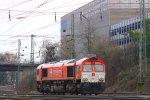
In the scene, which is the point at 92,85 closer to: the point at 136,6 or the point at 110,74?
the point at 110,74

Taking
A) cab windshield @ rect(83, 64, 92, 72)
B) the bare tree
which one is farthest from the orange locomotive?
the bare tree

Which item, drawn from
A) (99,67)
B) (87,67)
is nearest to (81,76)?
(87,67)

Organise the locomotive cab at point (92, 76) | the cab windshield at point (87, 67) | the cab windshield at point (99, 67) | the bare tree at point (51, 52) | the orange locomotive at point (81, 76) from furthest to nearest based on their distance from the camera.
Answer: the bare tree at point (51, 52) → the cab windshield at point (99, 67) → the cab windshield at point (87, 67) → the orange locomotive at point (81, 76) → the locomotive cab at point (92, 76)

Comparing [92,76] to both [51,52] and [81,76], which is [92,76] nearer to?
[81,76]

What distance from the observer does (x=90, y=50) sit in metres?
68.2

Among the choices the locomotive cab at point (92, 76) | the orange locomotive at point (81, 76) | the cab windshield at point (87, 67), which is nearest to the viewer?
the locomotive cab at point (92, 76)

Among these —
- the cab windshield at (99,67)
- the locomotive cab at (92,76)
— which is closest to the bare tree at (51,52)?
the cab windshield at (99,67)

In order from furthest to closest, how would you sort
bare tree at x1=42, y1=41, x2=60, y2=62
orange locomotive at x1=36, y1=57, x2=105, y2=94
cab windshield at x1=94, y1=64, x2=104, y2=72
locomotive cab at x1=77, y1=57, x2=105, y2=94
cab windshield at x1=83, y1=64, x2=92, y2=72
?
bare tree at x1=42, y1=41, x2=60, y2=62, cab windshield at x1=94, y1=64, x2=104, y2=72, cab windshield at x1=83, y1=64, x2=92, y2=72, orange locomotive at x1=36, y1=57, x2=105, y2=94, locomotive cab at x1=77, y1=57, x2=105, y2=94

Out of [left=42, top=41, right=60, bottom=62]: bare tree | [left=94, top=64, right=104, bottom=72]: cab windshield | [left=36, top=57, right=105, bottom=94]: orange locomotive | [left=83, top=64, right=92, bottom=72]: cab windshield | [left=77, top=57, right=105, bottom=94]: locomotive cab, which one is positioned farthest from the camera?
[left=42, top=41, right=60, bottom=62]: bare tree

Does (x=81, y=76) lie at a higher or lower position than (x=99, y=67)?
lower

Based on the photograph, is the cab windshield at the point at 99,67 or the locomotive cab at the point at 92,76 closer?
the locomotive cab at the point at 92,76

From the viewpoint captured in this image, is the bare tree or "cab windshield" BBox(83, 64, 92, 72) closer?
"cab windshield" BBox(83, 64, 92, 72)

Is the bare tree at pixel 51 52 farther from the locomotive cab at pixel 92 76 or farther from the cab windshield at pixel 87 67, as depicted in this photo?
Result: the cab windshield at pixel 87 67

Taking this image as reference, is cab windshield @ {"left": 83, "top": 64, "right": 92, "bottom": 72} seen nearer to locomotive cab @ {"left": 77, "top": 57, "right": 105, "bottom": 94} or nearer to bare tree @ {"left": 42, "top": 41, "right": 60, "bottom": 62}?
locomotive cab @ {"left": 77, "top": 57, "right": 105, "bottom": 94}
